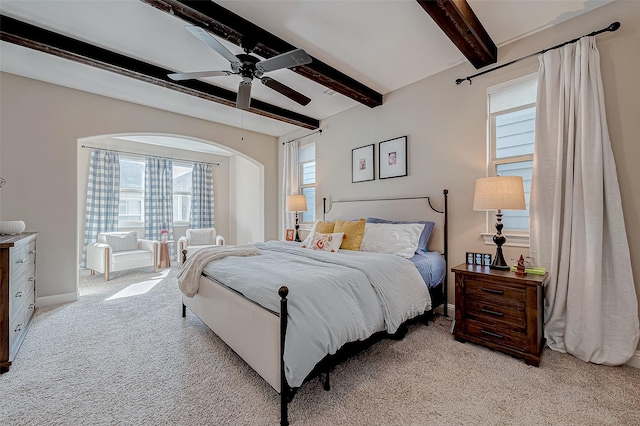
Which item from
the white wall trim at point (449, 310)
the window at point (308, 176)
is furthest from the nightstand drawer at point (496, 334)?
the window at point (308, 176)

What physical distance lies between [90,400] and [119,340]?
857mm

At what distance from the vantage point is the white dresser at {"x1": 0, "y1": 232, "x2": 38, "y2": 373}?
198 cm

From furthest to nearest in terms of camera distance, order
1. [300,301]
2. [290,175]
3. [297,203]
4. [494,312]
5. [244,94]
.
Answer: [290,175]
[297,203]
[244,94]
[494,312]
[300,301]

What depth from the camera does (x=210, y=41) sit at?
1.98 meters

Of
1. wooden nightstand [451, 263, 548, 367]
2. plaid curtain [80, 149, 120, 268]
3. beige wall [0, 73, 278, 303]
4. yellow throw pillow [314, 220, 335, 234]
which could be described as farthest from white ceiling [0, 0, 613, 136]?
wooden nightstand [451, 263, 548, 367]

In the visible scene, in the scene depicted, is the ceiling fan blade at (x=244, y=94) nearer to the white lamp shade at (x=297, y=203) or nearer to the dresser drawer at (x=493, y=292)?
the white lamp shade at (x=297, y=203)

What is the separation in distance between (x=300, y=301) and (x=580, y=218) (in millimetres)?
2292

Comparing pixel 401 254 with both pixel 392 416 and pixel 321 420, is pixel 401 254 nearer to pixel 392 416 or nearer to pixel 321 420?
pixel 392 416

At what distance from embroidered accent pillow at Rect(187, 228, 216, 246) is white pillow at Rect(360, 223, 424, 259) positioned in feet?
13.1

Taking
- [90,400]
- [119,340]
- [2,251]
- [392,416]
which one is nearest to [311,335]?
[392,416]

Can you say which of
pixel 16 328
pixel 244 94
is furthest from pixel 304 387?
pixel 244 94

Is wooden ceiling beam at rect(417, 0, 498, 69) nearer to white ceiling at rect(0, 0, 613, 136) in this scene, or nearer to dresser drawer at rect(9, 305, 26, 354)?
white ceiling at rect(0, 0, 613, 136)

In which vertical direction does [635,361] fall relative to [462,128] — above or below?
below

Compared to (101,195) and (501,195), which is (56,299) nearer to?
(101,195)
